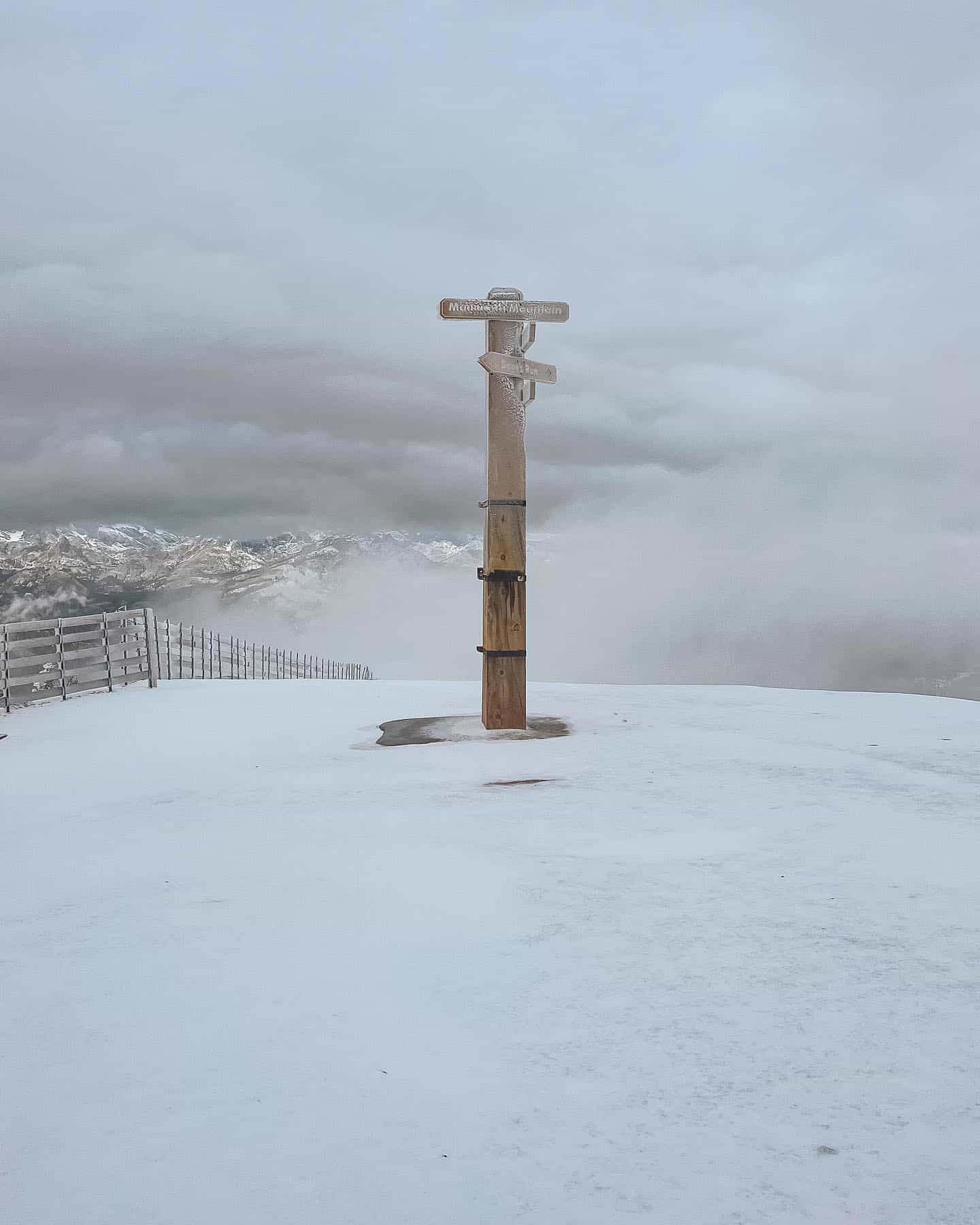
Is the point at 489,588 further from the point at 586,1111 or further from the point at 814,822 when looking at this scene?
the point at 586,1111

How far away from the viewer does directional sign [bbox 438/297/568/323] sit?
28.8 feet

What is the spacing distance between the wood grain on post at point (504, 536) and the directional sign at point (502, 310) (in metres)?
0.09

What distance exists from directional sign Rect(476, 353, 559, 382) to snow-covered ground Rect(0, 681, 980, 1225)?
4.05 meters

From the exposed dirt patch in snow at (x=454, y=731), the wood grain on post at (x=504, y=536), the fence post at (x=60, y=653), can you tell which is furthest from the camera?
the fence post at (x=60, y=653)

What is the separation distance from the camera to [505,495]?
8734mm

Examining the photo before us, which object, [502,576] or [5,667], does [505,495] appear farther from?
[5,667]

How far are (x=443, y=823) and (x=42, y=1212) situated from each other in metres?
3.37

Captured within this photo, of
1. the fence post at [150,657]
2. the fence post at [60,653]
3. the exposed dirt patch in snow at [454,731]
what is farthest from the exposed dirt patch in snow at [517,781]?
the fence post at [150,657]

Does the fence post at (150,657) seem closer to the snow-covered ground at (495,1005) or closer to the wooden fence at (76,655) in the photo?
the wooden fence at (76,655)

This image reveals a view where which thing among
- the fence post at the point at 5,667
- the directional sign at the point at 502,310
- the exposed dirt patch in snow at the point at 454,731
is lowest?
the exposed dirt patch in snow at the point at 454,731

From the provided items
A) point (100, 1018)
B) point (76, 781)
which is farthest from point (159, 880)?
point (76, 781)

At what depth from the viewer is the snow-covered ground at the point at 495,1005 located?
7.07 ft

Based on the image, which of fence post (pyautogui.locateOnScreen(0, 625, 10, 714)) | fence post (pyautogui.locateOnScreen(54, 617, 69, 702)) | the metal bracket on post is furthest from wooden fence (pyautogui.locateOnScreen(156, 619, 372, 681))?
the metal bracket on post

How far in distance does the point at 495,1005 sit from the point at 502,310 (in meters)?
7.07
